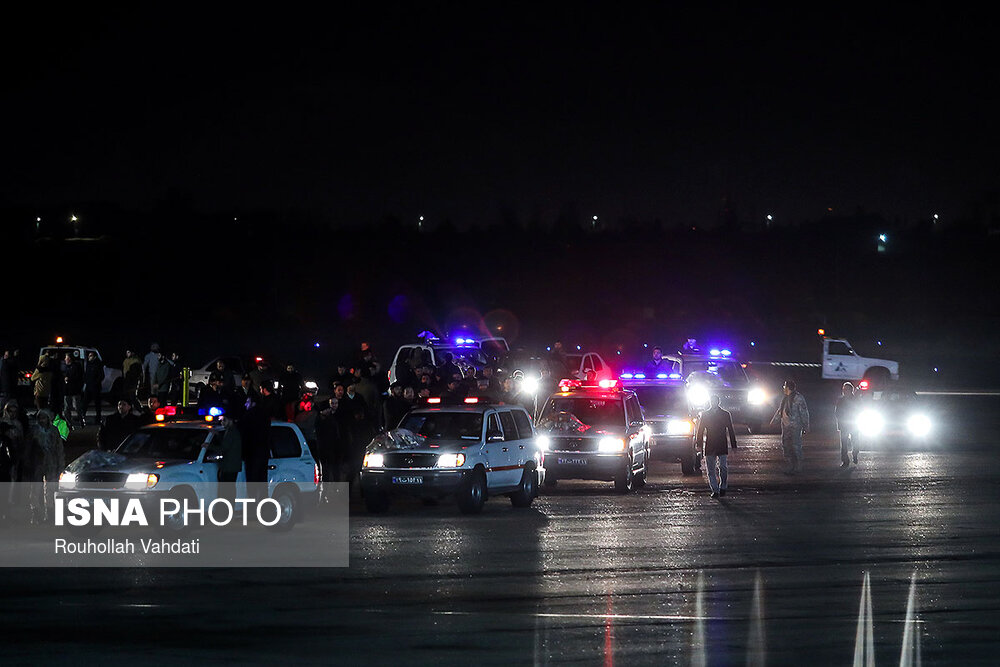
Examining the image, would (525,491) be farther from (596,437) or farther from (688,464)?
(688,464)

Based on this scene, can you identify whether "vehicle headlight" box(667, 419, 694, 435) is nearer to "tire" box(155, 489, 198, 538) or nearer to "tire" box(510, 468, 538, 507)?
"tire" box(510, 468, 538, 507)

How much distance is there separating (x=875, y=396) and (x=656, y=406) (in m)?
11.9

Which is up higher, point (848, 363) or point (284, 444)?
point (848, 363)

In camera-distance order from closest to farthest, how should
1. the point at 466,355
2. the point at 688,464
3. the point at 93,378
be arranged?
the point at 688,464 → the point at 93,378 → the point at 466,355

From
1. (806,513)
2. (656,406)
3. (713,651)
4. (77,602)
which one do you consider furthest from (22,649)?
(656,406)

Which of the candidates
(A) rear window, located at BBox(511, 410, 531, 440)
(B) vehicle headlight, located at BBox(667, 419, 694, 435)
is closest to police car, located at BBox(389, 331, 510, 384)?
(B) vehicle headlight, located at BBox(667, 419, 694, 435)

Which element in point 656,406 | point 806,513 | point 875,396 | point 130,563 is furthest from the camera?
point 875,396

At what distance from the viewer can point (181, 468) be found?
656 inches

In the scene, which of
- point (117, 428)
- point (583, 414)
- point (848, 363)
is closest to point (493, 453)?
point (583, 414)

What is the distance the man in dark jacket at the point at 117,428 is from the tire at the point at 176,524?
2312mm

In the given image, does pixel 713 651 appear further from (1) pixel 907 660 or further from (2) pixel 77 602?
(2) pixel 77 602

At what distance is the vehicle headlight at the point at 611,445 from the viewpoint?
23031 millimetres

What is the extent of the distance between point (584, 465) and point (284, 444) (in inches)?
253

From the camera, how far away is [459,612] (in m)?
10.9
